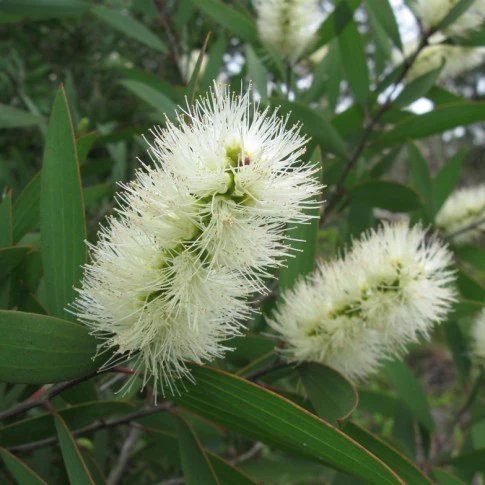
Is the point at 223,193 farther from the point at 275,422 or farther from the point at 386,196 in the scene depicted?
the point at 386,196

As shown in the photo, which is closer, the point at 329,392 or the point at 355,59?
the point at 329,392

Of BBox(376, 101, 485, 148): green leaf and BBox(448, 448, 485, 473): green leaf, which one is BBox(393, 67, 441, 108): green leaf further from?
BBox(448, 448, 485, 473): green leaf

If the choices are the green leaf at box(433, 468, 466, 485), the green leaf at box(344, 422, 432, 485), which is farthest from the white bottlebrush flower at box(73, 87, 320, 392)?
the green leaf at box(433, 468, 466, 485)

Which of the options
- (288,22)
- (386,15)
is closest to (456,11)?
(386,15)

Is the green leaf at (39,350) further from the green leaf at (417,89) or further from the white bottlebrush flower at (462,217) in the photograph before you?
the white bottlebrush flower at (462,217)

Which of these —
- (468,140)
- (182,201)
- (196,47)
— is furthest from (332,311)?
(468,140)
